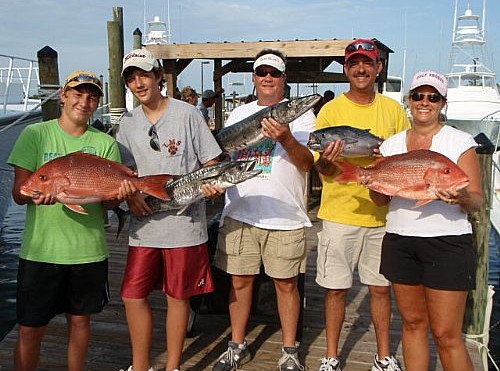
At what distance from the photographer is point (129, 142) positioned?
10.8ft

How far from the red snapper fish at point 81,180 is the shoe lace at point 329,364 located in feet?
5.68

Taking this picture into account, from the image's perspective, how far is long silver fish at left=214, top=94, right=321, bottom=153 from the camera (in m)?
3.20

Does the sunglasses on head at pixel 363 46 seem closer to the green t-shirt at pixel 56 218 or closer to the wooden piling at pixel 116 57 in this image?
the green t-shirt at pixel 56 218

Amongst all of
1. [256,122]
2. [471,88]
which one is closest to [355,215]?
[256,122]

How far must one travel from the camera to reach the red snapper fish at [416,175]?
272 centimetres

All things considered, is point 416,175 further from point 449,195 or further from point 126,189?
point 126,189

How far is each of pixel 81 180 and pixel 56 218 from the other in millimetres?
337

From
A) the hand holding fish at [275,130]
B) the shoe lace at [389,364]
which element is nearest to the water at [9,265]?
the shoe lace at [389,364]

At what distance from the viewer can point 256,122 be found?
3.32 meters

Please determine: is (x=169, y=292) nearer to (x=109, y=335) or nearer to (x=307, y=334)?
(x=109, y=335)

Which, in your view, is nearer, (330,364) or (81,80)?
(81,80)

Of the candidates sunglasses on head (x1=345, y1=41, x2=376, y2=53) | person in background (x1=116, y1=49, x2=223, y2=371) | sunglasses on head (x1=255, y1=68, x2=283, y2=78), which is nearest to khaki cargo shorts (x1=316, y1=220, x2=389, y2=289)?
person in background (x1=116, y1=49, x2=223, y2=371)

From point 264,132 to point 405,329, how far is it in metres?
1.53

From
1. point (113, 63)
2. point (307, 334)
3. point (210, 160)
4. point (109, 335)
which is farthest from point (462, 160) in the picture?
point (113, 63)
